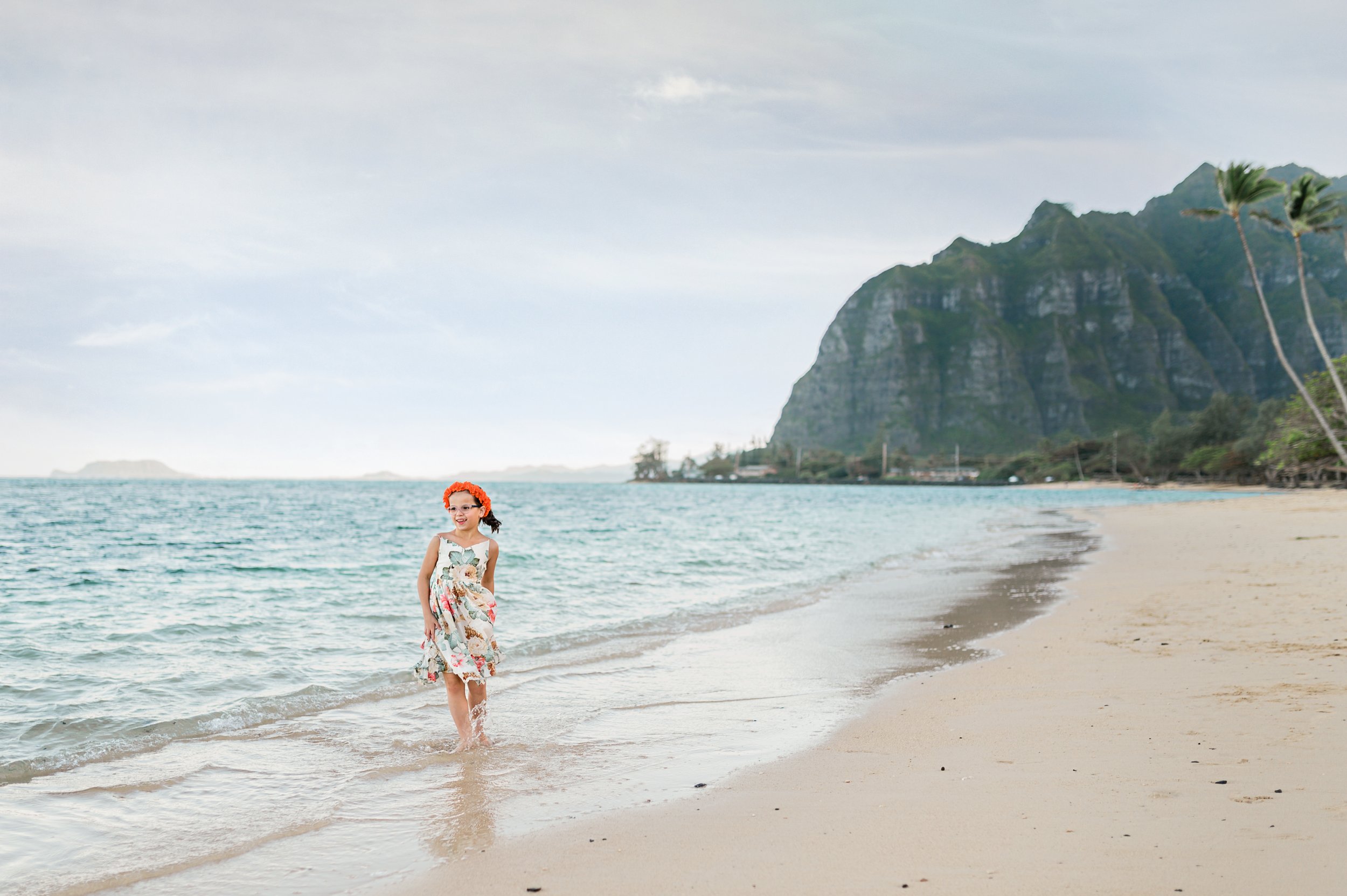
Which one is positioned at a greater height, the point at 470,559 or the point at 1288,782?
the point at 470,559

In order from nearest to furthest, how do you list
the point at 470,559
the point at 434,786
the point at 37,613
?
the point at 434,786 < the point at 470,559 < the point at 37,613

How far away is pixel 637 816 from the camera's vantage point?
434 centimetres

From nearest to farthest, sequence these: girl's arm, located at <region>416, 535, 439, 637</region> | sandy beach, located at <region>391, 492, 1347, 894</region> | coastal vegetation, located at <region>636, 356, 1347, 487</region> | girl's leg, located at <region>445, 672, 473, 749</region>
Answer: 1. sandy beach, located at <region>391, 492, 1347, 894</region>
2. girl's arm, located at <region>416, 535, 439, 637</region>
3. girl's leg, located at <region>445, 672, 473, 749</region>
4. coastal vegetation, located at <region>636, 356, 1347, 487</region>

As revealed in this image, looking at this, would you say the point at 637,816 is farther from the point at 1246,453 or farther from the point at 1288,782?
the point at 1246,453

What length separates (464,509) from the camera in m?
5.82

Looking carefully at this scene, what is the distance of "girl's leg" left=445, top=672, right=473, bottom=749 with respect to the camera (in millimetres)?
5906

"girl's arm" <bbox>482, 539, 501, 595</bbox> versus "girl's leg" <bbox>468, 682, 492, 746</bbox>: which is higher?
"girl's arm" <bbox>482, 539, 501, 595</bbox>

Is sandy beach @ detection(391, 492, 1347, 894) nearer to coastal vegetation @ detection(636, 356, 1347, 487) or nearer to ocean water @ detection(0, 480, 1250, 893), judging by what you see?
ocean water @ detection(0, 480, 1250, 893)

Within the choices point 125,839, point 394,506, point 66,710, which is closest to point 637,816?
point 125,839

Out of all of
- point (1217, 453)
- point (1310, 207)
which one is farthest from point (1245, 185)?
point (1217, 453)

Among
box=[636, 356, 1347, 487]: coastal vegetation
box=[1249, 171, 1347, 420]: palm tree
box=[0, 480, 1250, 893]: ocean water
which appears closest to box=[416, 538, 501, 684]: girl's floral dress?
box=[0, 480, 1250, 893]: ocean water

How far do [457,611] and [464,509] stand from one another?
2.34ft

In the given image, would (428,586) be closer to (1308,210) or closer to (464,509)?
(464,509)

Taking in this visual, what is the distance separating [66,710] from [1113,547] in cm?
2333
